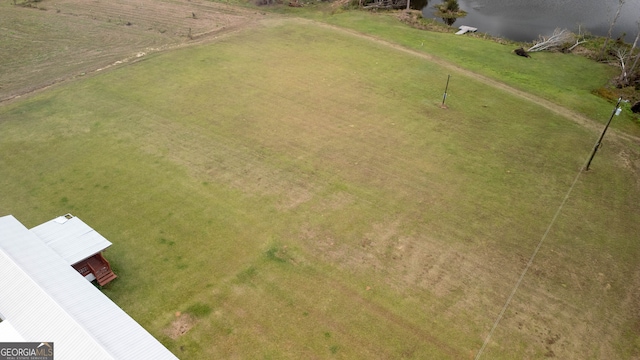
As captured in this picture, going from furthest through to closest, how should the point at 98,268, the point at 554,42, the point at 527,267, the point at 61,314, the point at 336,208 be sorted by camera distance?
the point at 554,42
the point at 336,208
the point at 527,267
the point at 98,268
the point at 61,314

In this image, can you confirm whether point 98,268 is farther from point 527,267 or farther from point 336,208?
point 527,267

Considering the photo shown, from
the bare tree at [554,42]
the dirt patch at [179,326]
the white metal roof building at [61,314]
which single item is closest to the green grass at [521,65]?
the bare tree at [554,42]

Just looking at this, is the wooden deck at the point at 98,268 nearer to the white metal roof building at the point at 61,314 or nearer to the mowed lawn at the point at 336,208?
the mowed lawn at the point at 336,208

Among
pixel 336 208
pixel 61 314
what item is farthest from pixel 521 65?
pixel 61 314

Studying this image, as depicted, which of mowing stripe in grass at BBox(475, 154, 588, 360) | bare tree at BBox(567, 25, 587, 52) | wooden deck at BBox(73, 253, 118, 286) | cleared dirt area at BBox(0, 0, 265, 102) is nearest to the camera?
mowing stripe in grass at BBox(475, 154, 588, 360)

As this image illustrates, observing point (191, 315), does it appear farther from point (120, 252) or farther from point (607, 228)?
point (607, 228)

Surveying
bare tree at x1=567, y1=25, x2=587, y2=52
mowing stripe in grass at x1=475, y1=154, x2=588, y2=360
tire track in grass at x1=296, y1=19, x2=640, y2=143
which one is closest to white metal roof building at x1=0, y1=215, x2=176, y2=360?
mowing stripe in grass at x1=475, y1=154, x2=588, y2=360

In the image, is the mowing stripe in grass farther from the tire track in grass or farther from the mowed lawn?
the tire track in grass
